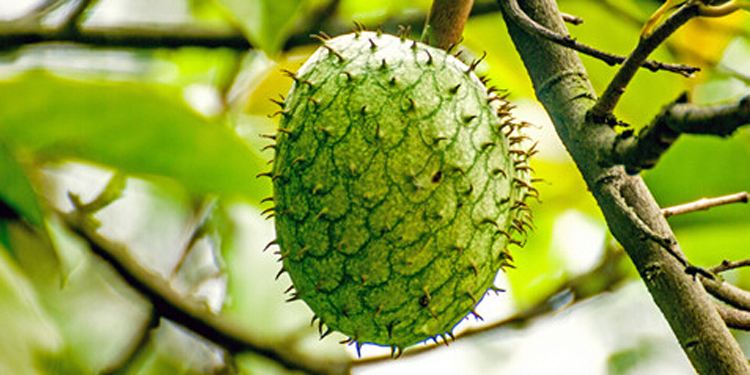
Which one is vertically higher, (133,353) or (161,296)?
(161,296)

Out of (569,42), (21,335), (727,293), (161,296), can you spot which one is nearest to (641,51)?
(569,42)

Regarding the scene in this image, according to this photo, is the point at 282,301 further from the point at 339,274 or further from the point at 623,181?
the point at 623,181

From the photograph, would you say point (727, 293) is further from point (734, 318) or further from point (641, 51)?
point (641, 51)

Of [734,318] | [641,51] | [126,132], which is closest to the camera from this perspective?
[641,51]

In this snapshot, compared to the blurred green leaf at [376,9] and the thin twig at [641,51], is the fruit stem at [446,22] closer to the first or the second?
the thin twig at [641,51]

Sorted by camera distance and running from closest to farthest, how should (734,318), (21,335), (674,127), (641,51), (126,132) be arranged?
(674,127) → (641,51) → (21,335) → (734,318) → (126,132)

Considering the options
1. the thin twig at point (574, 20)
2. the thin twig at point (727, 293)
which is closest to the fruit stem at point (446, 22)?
the thin twig at point (574, 20)
